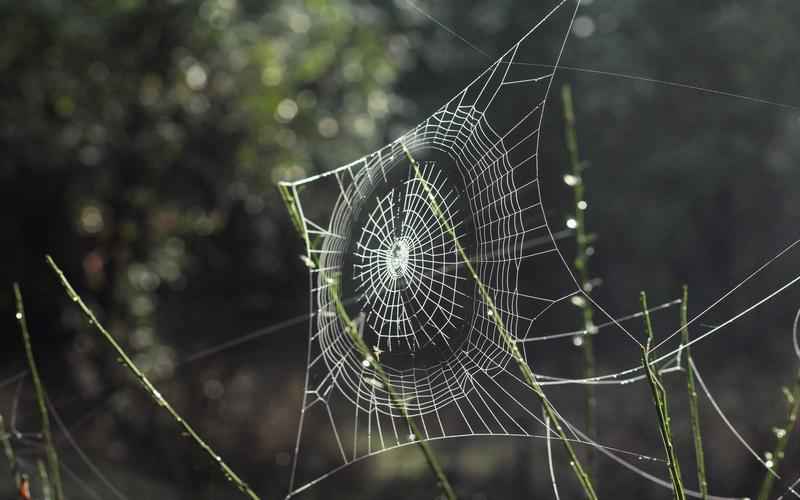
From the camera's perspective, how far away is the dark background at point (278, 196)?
24.9 feet

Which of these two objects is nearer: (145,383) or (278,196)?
(145,383)

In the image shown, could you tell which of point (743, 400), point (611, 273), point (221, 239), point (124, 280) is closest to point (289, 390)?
point (221, 239)

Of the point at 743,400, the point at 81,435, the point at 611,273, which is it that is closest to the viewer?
the point at 81,435

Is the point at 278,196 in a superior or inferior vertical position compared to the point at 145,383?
inferior

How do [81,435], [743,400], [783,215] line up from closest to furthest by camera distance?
[81,435], [743,400], [783,215]

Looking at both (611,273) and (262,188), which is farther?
(611,273)

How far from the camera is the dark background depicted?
7.60m

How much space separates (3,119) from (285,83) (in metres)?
2.39

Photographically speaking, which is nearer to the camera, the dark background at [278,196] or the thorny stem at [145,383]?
the thorny stem at [145,383]

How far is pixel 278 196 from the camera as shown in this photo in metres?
9.05

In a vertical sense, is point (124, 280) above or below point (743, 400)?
above

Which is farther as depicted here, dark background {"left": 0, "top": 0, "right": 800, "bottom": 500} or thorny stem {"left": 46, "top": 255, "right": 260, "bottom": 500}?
dark background {"left": 0, "top": 0, "right": 800, "bottom": 500}

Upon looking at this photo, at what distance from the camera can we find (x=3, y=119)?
24.4 feet

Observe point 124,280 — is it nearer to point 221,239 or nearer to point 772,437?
point 221,239
